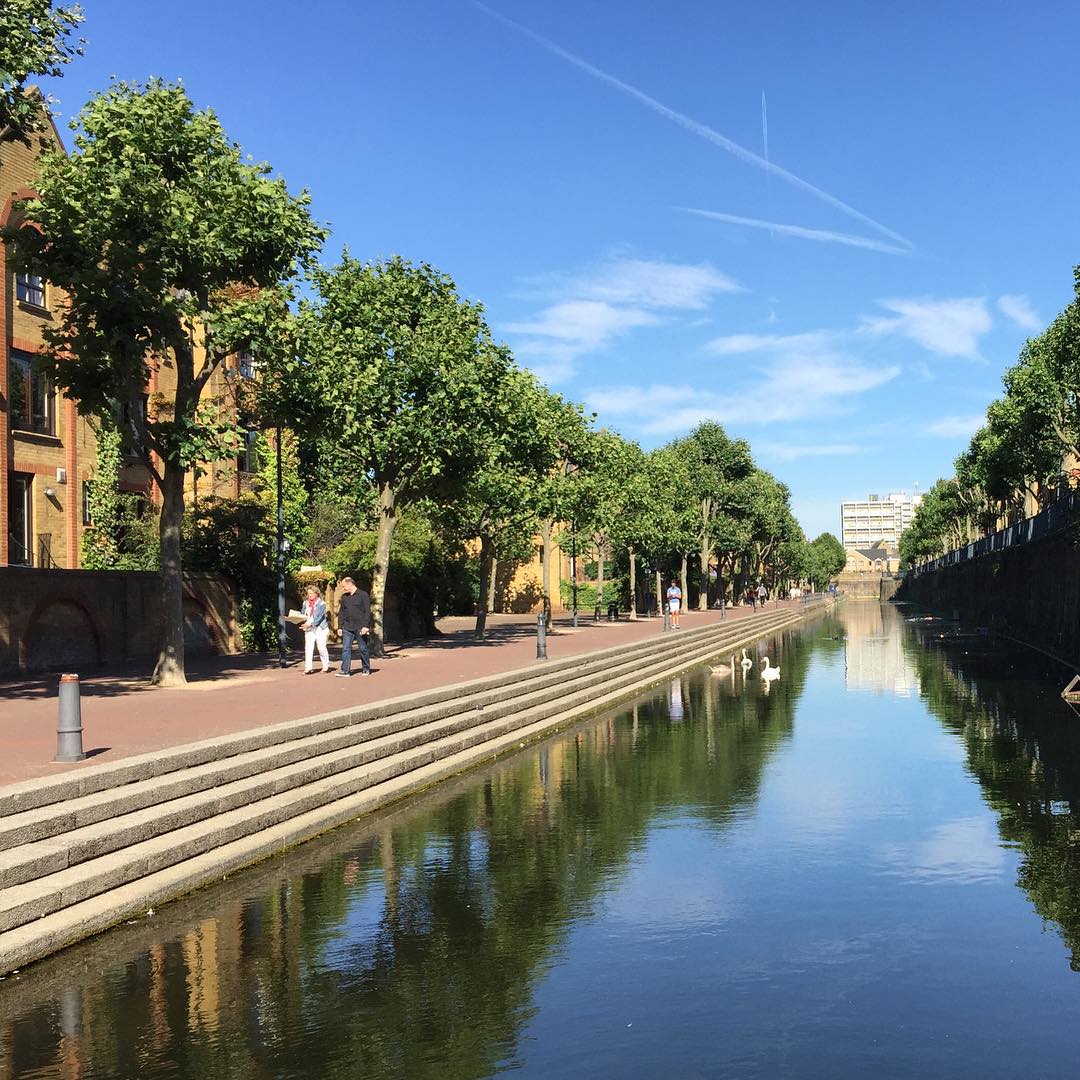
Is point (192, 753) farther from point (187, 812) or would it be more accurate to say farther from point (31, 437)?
point (31, 437)

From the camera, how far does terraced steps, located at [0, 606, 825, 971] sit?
6.84 metres

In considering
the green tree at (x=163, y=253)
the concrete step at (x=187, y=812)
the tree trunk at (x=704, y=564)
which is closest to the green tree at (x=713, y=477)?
the tree trunk at (x=704, y=564)

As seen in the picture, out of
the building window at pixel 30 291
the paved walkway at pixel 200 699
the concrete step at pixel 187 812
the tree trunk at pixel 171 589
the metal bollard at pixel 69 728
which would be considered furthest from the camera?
the building window at pixel 30 291

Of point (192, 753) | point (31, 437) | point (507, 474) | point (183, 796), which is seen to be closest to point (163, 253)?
point (192, 753)

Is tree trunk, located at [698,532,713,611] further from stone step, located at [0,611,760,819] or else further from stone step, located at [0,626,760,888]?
stone step, located at [0,626,760,888]

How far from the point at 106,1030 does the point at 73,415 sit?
28711 mm

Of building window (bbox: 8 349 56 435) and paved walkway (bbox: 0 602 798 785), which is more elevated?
building window (bbox: 8 349 56 435)

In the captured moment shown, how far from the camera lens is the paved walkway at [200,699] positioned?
434 inches

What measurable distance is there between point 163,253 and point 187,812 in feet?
37.2

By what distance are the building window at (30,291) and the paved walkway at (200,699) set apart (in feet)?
36.5

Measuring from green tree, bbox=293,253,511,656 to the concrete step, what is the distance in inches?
427

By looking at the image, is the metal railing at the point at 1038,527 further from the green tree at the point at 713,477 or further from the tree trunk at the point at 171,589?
the tree trunk at the point at 171,589

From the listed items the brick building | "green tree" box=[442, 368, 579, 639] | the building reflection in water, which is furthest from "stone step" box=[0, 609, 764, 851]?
the brick building

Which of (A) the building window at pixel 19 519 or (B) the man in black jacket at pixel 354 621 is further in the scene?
(A) the building window at pixel 19 519
